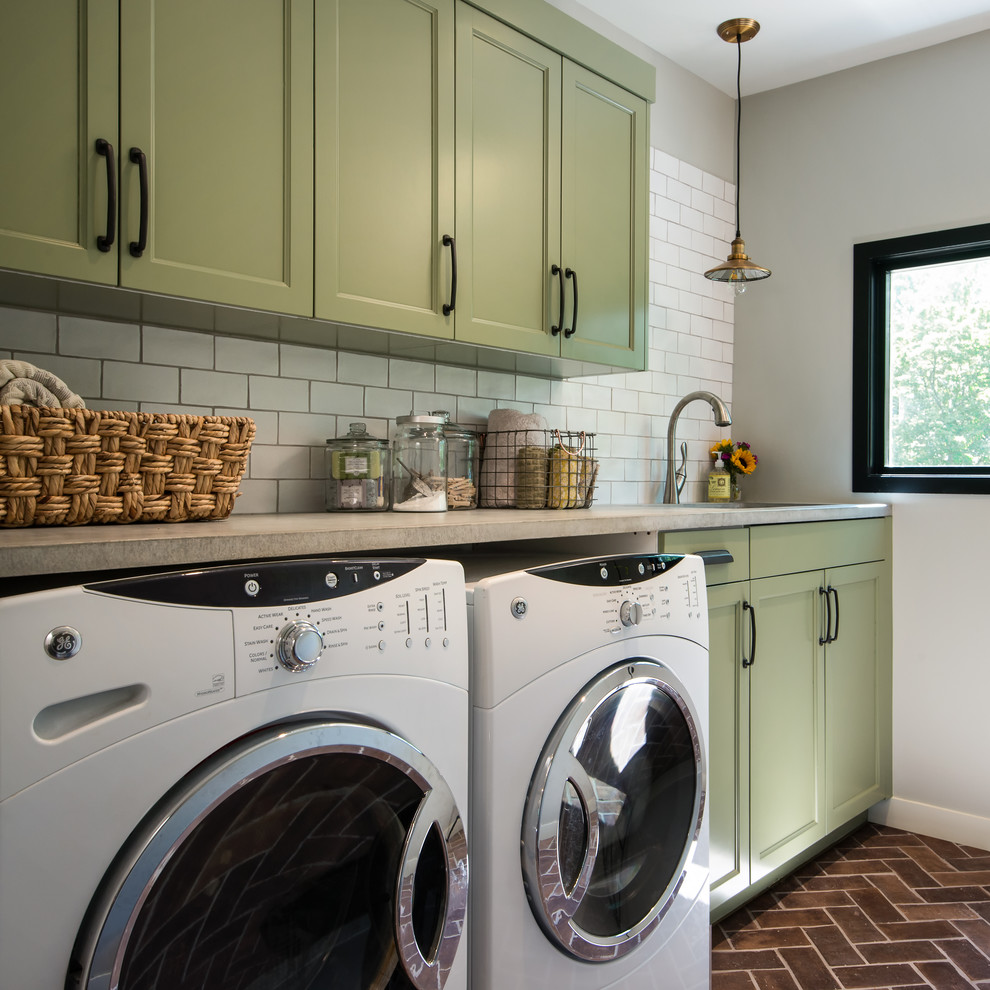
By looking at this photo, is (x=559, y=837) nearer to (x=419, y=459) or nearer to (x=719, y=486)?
(x=419, y=459)

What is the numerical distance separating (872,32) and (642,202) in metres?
1.18

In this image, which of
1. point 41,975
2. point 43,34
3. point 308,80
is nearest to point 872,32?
point 308,80

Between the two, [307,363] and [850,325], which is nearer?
[307,363]

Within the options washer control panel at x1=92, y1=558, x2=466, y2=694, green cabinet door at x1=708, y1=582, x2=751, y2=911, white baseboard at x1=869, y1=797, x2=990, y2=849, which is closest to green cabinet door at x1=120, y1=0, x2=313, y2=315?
washer control panel at x1=92, y1=558, x2=466, y2=694

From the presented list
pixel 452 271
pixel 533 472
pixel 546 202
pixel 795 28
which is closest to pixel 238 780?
pixel 452 271

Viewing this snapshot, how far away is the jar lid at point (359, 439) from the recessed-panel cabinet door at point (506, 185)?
32cm

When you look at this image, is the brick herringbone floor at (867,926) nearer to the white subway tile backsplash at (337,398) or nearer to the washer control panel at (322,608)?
the washer control panel at (322,608)

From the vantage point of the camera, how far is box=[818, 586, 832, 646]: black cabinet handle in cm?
248

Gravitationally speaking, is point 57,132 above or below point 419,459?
above

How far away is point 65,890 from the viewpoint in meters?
0.82

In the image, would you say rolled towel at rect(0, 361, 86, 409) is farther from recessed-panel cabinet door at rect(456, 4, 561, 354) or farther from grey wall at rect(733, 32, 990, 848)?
grey wall at rect(733, 32, 990, 848)

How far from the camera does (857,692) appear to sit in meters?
2.71

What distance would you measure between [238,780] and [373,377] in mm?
1394

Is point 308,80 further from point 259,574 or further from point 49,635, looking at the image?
point 49,635
